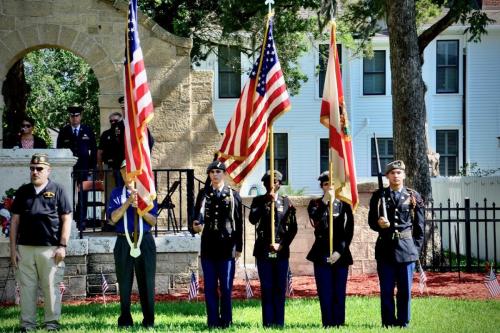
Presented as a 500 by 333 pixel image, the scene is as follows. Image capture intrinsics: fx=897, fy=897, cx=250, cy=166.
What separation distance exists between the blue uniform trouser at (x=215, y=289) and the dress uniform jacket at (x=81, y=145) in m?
5.08

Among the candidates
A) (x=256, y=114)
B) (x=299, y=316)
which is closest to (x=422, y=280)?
(x=299, y=316)

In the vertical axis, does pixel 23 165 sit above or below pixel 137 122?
below

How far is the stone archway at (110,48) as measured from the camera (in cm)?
1559

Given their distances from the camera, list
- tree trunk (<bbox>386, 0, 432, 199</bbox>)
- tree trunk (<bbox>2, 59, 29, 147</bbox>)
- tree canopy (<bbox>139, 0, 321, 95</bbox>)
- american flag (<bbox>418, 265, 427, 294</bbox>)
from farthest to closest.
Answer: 1. tree trunk (<bbox>2, 59, 29, 147</bbox>)
2. tree canopy (<bbox>139, 0, 321, 95</bbox>)
3. tree trunk (<bbox>386, 0, 432, 199</bbox>)
4. american flag (<bbox>418, 265, 427, 294</bbox>)

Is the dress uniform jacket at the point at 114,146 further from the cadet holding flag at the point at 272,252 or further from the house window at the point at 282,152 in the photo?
the house window at the point at 282,152

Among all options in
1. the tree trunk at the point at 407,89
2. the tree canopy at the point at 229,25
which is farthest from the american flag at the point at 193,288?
the tree canopy at the point at 229,25

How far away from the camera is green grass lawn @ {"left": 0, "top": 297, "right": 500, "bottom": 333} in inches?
398

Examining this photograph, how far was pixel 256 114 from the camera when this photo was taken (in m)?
10.9

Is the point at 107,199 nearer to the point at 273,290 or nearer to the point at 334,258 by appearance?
the point at 273,290

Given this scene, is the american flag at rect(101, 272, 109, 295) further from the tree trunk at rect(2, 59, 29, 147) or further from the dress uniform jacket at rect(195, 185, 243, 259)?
the tree trunk at rect(2, 59, 29, 147)

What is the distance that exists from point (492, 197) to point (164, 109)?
342 inches

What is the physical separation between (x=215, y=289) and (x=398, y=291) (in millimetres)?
2069

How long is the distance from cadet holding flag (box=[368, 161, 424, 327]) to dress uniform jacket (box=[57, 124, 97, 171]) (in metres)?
6.08

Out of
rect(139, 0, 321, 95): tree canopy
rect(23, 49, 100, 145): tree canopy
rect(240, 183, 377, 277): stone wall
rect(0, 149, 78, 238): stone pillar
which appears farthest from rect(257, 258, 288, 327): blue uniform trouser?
rect(23, 49, 100, 145): tree canopy
